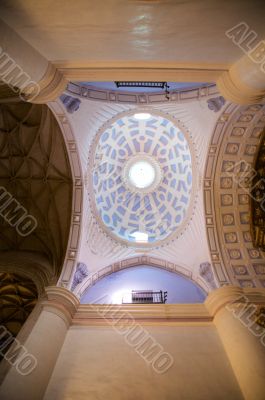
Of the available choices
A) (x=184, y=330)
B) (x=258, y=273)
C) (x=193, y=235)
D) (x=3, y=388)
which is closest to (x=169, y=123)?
(x=193, y=235)

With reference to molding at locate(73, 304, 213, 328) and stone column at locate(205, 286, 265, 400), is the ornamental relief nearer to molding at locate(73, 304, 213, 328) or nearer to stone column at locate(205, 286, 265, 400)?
stone column at locate(205, 286, 265, 400)

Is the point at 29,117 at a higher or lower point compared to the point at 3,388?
higher

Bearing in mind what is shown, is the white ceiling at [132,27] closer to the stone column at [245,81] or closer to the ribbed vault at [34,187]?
the stone column at [245,81]

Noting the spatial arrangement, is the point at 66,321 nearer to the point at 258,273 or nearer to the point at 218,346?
the point at 218,346

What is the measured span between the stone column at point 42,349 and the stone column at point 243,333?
4117mm

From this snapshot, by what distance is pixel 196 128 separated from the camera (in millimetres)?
11844

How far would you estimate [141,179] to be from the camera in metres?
14.2

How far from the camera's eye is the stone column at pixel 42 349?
6.38 meters

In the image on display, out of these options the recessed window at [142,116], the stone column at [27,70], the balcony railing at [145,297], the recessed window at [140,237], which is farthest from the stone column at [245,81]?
the recessed window at [140,237]

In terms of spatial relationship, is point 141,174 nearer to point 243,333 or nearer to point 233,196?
point 233,196

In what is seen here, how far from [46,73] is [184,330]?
23.8 feet

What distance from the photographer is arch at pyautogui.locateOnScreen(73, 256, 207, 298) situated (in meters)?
10.9

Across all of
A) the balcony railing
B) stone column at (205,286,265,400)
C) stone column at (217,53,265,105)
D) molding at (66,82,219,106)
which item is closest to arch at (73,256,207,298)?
the balcony railing

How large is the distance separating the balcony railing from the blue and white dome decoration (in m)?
1.96
